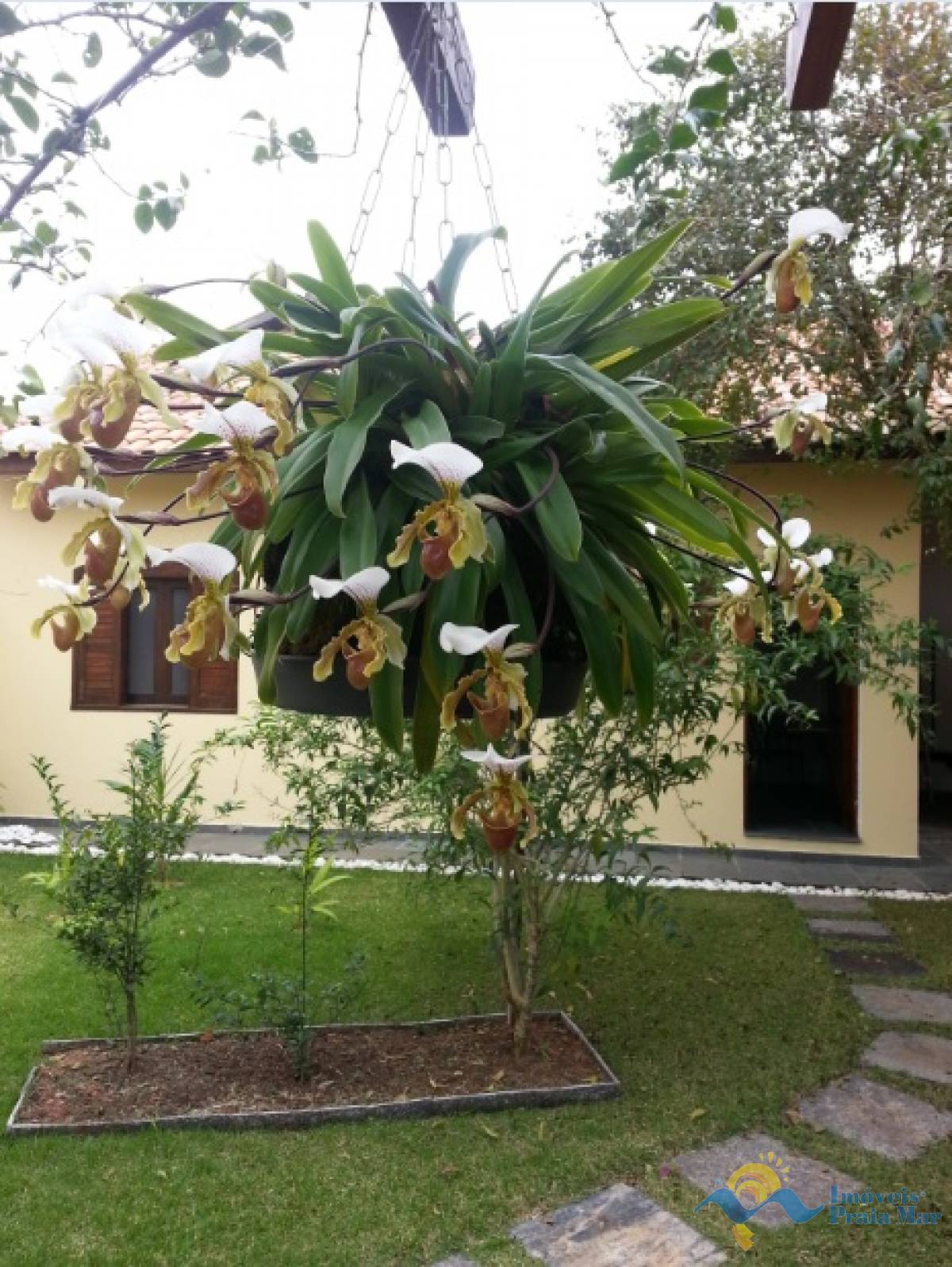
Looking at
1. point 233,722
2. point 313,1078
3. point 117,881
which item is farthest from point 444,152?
point 233,722

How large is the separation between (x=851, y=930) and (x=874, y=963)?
1.44ft

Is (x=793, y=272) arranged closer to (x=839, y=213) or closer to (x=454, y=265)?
(x=454, y=265)

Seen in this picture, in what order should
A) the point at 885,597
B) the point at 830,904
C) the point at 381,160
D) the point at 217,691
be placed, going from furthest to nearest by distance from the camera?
the point at 217,691
the point at 885,597
the point at 830,904
the point at 381,160

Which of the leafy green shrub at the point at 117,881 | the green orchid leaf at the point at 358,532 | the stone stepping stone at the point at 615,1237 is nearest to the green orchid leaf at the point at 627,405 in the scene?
the green orchid leaf at the point at 358,532

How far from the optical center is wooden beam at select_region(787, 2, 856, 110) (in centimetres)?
123

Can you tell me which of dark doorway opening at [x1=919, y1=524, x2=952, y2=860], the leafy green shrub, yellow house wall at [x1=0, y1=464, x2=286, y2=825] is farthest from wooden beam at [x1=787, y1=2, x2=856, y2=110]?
dark doorway opening at [x1=919, y1=524, x2=952, y2=860]

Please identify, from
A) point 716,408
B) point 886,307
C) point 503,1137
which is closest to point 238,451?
point 503,1137

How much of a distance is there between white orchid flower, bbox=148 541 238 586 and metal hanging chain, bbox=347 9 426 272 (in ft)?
2.64

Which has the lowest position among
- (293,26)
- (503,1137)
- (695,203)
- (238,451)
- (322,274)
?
(503,1137)

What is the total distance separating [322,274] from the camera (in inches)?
45.1

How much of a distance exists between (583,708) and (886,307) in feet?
10.9

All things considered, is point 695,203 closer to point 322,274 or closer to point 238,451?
point 322,274

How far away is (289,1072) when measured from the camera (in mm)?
3207

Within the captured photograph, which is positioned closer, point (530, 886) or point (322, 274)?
point (322, 274)
